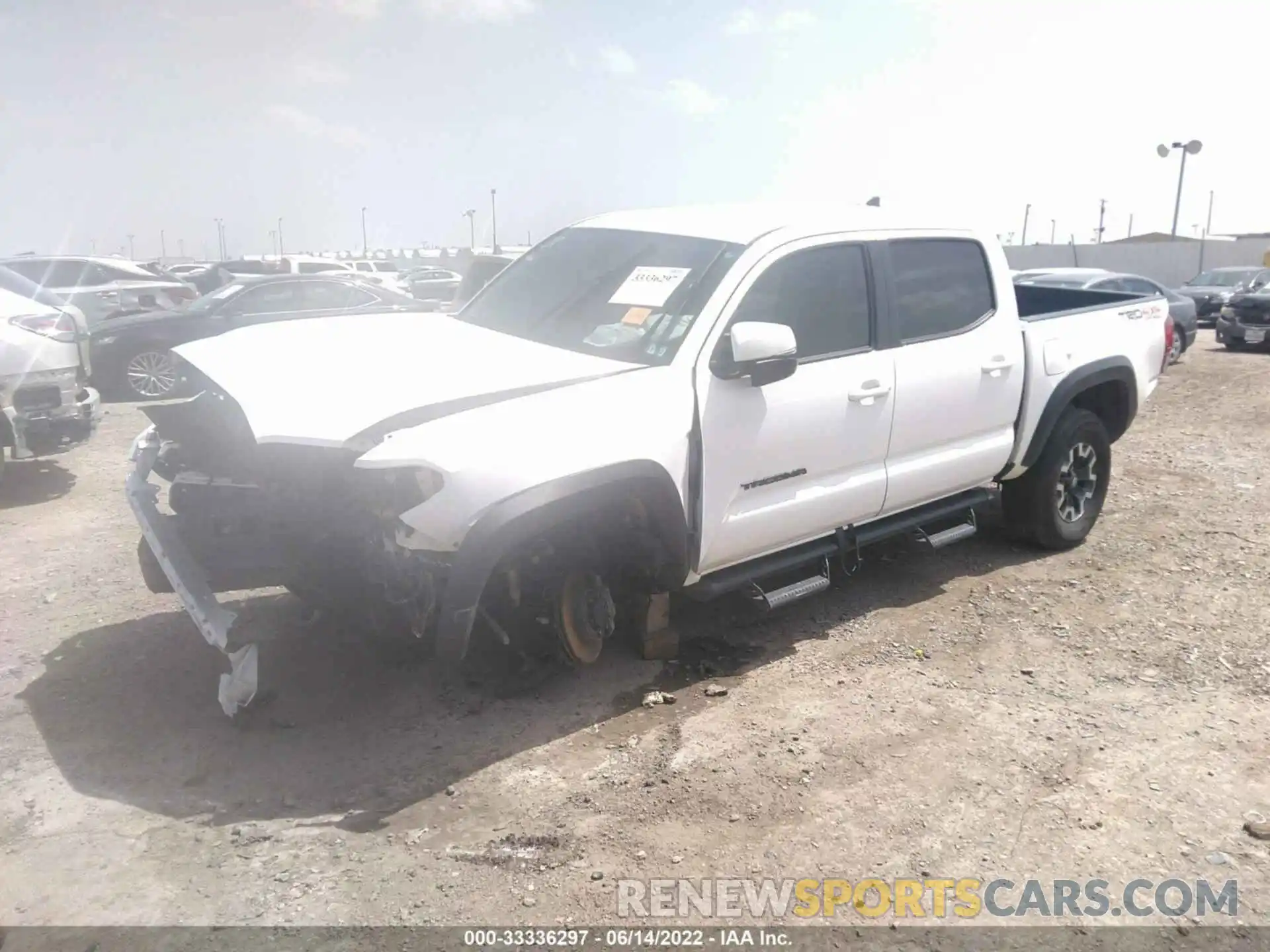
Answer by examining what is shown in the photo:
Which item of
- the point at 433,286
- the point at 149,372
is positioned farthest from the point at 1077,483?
the point at 433,286

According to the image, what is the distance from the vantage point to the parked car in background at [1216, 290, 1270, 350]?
664 inches

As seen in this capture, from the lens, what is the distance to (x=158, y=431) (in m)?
4.22

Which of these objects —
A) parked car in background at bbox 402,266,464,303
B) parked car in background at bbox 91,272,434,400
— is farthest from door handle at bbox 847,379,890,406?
parked car in background at bbox 402,266,464,303

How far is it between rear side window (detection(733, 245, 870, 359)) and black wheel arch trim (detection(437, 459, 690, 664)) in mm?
874

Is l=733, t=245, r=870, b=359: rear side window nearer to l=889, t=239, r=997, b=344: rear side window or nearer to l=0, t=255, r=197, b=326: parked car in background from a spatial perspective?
l=889, t=239, r=997, b=344: rear side window

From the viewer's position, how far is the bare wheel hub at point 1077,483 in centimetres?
608

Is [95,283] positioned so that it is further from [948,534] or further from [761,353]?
[761,353]

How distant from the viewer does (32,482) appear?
7715 millimetres

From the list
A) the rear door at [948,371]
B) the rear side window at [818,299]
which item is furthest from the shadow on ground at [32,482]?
the rear door at [948,371]

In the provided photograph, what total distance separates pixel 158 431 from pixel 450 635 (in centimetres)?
180

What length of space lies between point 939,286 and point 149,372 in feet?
31.4

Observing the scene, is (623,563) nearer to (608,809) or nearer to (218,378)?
(608,809)

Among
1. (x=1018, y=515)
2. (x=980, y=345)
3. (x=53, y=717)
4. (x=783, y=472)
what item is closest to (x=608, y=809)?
(x=783, y=472)

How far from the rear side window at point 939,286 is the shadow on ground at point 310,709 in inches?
60.9
